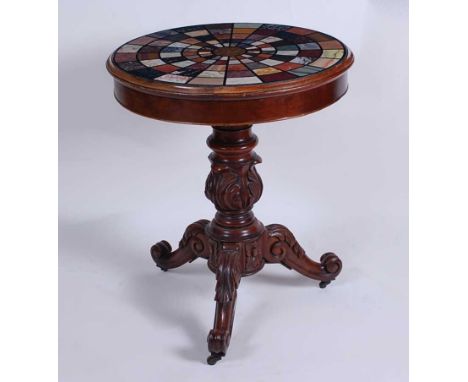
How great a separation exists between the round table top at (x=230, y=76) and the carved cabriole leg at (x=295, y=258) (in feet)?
2.26

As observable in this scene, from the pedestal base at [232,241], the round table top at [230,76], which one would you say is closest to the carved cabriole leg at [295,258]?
the pedestal base at [232,241]

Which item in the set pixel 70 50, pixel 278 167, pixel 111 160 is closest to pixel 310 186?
pixel 278 167

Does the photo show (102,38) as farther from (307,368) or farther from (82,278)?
(307,368)

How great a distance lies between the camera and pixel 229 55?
315 centimetres

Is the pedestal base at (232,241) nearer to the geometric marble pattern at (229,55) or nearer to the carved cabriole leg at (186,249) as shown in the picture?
the carved cabriole leg at (186,249)

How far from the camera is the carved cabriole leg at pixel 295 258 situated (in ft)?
11.6

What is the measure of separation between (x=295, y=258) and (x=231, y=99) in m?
0.99

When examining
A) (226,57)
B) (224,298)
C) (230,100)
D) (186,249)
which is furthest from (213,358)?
(226,57)

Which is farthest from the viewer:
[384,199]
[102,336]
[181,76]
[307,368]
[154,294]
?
[384,199]

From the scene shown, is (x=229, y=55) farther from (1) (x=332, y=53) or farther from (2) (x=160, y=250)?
(2) (x=160, y=250)

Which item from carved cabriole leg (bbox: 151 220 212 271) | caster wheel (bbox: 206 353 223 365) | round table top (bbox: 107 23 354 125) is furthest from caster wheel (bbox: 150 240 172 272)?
round table top (bbox: 107 23 354 125)

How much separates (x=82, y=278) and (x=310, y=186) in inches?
47.4

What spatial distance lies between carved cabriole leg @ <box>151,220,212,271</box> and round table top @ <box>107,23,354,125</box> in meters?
0.70

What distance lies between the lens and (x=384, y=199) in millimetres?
4211
